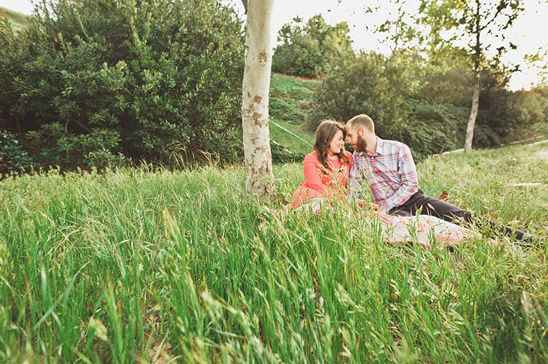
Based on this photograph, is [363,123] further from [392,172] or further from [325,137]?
[392,172]

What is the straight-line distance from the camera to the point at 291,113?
57.3 feet

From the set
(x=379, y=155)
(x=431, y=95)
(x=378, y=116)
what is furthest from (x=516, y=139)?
(x=379, y=155)

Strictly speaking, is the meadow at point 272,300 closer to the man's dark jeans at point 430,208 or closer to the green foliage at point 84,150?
the man's dark jeans at point 430,208

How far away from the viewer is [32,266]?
134 centimetres

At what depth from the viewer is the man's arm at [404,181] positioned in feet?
11.7

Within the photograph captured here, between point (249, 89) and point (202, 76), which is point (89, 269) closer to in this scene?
point (249, 89)

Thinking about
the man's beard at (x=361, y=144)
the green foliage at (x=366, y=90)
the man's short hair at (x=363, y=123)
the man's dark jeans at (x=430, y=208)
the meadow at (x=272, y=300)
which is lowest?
the man's dark jeans at (x=430, y=208)

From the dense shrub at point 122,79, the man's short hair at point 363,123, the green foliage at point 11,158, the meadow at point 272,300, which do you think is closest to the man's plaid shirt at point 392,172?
the man's short hair at point 363,123

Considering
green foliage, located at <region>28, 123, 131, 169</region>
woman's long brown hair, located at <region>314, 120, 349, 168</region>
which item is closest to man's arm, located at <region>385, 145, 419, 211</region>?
woman's long brown hair, located at <region>314, 120, 349, 168</region>

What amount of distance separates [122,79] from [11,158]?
3253 mm

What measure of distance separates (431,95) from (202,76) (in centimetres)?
2275

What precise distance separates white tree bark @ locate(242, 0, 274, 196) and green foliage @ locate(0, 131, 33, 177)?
19.1ft

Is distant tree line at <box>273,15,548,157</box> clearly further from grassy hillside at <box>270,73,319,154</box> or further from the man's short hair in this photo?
the man's short hair

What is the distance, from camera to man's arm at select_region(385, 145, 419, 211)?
3.57 meters
